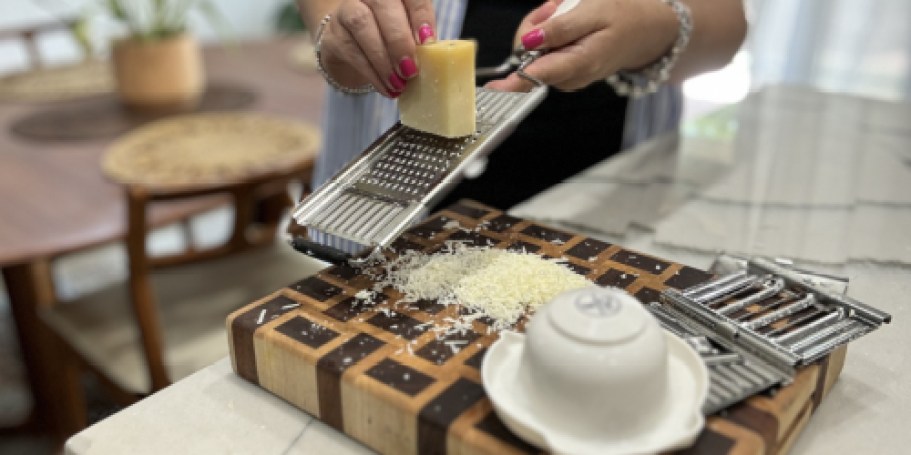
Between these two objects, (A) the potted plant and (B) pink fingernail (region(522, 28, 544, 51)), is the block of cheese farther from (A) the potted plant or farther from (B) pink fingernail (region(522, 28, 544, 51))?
(A) the potted plant

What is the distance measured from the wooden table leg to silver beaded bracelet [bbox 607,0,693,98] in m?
1.42

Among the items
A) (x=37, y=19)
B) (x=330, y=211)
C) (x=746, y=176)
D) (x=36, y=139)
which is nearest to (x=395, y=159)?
(x=330, y=211)

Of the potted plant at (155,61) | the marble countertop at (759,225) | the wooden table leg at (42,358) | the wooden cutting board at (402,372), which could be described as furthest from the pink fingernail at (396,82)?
the potted plant at (155,61)

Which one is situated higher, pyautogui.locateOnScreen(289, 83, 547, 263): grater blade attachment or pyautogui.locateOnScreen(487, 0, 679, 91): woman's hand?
pyautogui.locateOnScreen(487, 0, 679, 91): woman's hand

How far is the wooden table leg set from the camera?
1.83 m

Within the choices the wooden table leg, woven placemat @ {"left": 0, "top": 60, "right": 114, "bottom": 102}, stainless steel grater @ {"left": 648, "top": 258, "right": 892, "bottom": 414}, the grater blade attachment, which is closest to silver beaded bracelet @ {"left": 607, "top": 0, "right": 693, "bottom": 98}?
the grater blade attachment

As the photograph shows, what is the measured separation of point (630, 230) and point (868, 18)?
244 cm

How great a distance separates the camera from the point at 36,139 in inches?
82.3

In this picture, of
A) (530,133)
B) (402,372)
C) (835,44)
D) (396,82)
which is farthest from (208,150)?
(835,44)

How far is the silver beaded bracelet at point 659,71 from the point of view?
3.83 ft

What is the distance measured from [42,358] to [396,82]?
1.46 m

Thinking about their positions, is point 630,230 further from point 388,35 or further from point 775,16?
point 775,16

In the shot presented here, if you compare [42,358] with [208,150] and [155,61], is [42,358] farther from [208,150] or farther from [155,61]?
[155,61]

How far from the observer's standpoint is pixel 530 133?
1.42 meters
